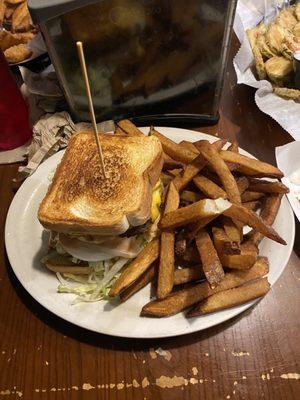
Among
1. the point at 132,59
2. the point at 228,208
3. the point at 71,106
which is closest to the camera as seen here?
the point at 228,208

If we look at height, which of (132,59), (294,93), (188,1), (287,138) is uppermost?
(188,1)

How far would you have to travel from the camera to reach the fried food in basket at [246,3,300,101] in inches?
72.8

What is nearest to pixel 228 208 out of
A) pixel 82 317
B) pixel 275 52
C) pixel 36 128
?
pixel 82 317

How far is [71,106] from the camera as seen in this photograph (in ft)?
5.36

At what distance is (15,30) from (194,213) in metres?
1.76

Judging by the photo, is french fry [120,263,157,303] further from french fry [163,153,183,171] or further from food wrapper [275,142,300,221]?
food wrapper [275,142,300,221]

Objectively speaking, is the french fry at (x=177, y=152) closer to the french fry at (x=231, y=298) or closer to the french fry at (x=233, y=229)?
the french fry at (x=233, y=229)

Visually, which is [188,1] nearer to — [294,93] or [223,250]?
[294,93]

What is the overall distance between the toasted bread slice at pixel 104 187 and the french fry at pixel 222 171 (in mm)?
170

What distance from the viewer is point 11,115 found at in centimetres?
174

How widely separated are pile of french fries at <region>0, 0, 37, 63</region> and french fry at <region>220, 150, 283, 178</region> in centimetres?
124

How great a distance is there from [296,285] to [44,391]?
0.85 meters

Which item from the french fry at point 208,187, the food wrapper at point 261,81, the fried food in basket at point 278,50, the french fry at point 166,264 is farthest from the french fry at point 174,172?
the fried food in basket at point 278,50

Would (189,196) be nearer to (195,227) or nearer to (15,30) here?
(195,227)
